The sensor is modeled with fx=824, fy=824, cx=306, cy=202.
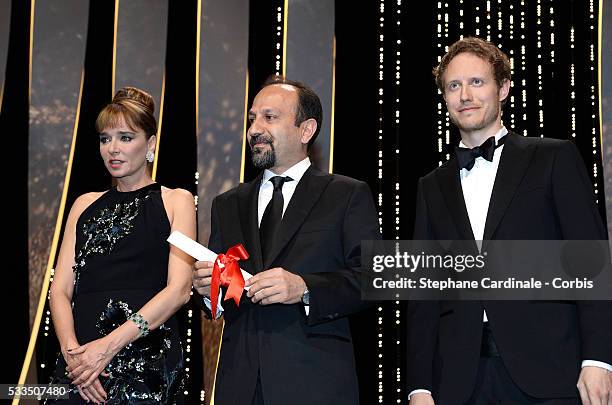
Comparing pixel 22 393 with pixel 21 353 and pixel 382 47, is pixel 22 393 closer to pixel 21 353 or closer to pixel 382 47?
pixel 21 353

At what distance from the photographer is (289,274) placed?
2303 mm

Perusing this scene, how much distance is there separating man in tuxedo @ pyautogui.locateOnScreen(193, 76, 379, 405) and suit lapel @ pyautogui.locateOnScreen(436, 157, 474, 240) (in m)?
0.25

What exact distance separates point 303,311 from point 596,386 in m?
0.82

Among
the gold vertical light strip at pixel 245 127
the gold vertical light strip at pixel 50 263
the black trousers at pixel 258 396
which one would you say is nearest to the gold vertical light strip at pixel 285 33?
the gold vertical light strip at pixel 245 127

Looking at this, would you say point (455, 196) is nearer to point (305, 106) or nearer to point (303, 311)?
point (303, 311)

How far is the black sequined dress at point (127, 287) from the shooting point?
264 cm

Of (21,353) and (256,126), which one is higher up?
(256,126)

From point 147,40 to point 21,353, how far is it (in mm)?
1631

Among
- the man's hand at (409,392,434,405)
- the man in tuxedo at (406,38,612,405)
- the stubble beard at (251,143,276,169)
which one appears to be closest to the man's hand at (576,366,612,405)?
the man in tuxedo at (406,38,612,405)

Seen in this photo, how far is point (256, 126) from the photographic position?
2734 millimetres

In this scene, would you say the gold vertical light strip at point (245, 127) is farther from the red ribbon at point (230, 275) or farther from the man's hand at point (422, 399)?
the man's hand at point (422, 399)

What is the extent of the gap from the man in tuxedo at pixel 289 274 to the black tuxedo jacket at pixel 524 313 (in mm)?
229

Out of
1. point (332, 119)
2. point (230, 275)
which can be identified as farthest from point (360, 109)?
point (230, 275)

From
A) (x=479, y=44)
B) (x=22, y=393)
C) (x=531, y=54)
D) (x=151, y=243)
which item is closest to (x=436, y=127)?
(x=531, y=54)
